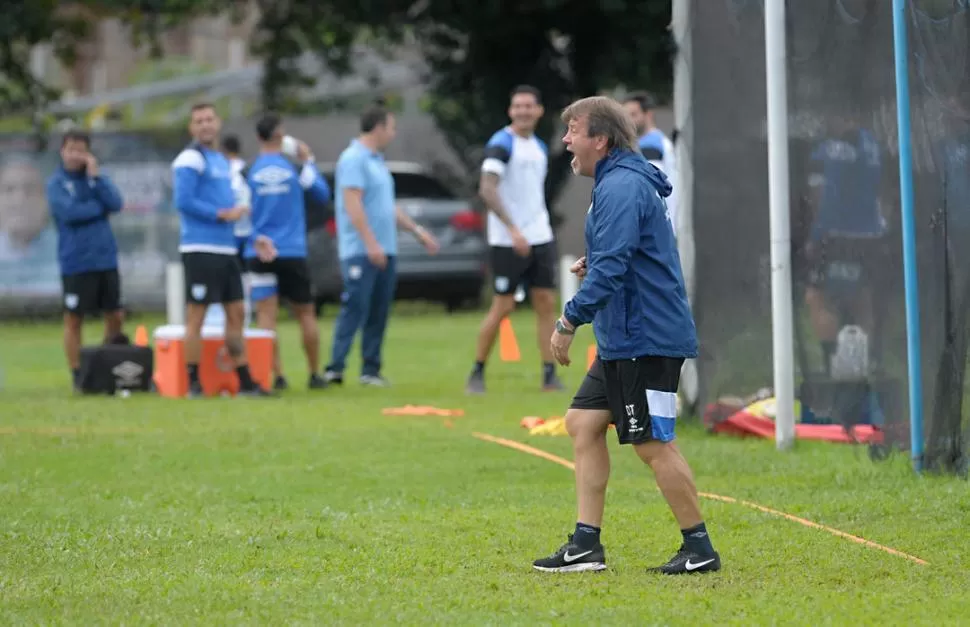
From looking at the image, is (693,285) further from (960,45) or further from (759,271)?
(960,45)

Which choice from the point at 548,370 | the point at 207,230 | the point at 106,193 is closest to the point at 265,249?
the point at 207,230

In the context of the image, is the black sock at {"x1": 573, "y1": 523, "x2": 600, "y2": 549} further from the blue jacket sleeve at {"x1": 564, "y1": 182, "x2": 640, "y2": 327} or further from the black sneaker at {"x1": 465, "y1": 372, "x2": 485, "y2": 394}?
the black sneaker at {"x1": 465, "y1": 372, "x2": 485, "y2": 394}

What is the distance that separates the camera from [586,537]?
649 centimetres

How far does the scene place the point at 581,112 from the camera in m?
6.49

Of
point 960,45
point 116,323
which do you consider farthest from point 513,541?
point 116,323

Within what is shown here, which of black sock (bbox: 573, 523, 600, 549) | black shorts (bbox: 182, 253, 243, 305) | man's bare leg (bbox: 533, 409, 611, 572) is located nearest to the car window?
black shorts (bbox: 182, 253, 243, 305)

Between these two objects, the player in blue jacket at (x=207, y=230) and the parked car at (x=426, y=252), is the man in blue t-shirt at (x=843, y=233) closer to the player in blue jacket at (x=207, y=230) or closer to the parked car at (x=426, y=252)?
the player in blue jacket at (x=207, y=230)

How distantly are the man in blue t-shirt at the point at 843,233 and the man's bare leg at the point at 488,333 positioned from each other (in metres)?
3.58

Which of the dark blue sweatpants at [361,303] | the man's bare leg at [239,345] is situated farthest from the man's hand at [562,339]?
the dark blue sweatpants at [361,303]

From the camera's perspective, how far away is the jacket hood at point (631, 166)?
6.42m

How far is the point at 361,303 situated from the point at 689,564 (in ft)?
26.5

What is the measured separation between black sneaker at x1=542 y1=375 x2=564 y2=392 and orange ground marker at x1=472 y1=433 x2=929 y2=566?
2.95 meters

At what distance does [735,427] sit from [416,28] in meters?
18.0

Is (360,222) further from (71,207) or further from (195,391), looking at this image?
(71,207)
